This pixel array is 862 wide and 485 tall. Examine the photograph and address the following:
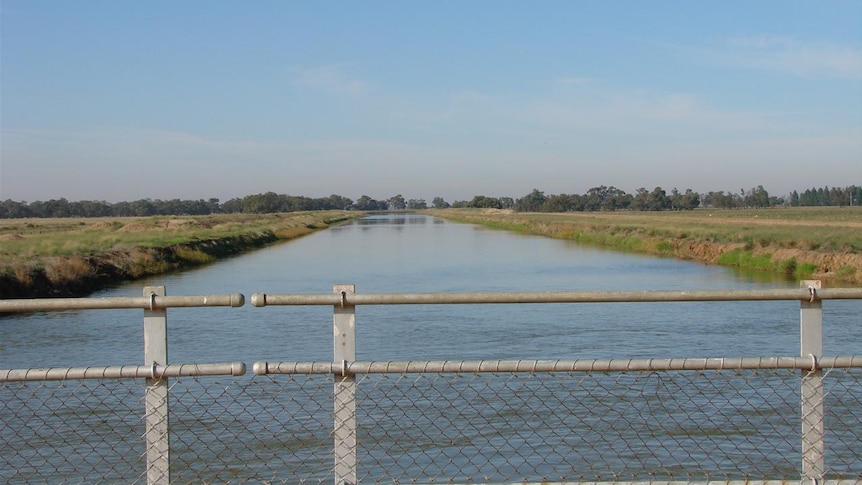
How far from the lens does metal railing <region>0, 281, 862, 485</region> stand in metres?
4.25

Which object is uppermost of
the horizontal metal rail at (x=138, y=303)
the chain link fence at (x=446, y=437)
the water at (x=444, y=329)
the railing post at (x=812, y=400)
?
the horizontal metal rail at (x=138, y=303)

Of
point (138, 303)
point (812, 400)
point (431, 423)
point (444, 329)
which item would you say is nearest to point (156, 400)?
point (138, 303)

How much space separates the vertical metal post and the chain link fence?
2.09 meters

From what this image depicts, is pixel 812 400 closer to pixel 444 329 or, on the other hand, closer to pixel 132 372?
pixel 132 372

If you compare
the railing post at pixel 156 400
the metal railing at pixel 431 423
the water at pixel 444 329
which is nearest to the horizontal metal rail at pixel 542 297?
the metal railing at pixel 431 423

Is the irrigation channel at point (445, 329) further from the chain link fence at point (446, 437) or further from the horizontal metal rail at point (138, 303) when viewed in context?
the horizontal metal rail at point (138, 303)

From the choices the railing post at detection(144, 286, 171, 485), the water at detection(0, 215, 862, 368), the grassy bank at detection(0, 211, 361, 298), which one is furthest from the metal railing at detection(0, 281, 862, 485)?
the grassy bank at detection(0, 211, 361, 298)

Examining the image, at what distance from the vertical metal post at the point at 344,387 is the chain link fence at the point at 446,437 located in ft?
6.84

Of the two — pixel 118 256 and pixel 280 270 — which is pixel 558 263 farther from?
pixel 118 256

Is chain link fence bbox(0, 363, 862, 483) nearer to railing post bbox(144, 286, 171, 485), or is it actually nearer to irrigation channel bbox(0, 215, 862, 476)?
railing post bbox(144, 286, 171, 485)

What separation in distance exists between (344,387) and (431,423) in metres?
4.71

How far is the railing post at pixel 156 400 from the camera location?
4289mm

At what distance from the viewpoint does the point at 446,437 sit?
29.1ft

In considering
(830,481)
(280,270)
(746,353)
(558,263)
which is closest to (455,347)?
(746,353)
